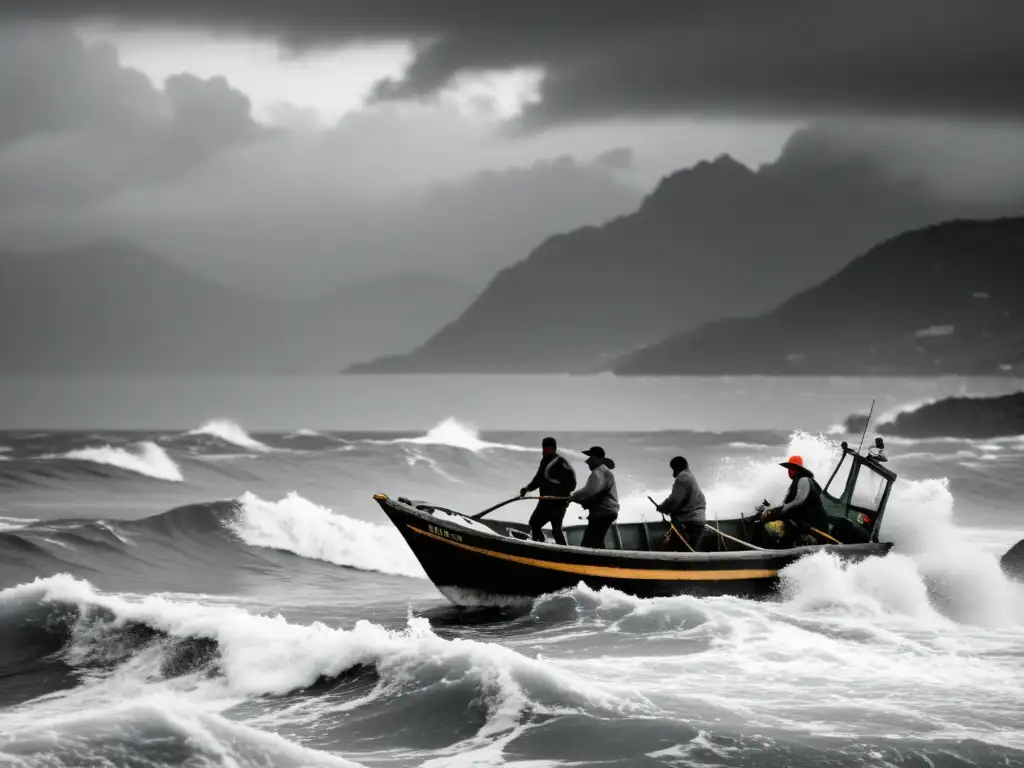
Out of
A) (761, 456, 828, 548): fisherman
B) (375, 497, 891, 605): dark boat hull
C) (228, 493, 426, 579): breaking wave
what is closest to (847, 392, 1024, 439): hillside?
(228, 493, 426, 579): breaking wave

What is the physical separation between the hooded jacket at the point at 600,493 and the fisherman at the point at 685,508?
0.74 m

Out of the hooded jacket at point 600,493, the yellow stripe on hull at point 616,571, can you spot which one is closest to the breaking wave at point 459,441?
the hooded jacket at point 600,493

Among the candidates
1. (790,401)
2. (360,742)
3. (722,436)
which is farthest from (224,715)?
(790,401)

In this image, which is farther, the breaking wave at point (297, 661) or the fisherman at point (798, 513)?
the fisherman at point (798, 513)

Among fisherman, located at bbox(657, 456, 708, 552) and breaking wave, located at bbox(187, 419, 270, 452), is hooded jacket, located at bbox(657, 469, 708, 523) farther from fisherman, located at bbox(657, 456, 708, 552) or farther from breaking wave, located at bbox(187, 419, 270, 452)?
breaking wave, located at bbox(187, 419, 270, 452)

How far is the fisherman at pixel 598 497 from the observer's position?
17.2 metres

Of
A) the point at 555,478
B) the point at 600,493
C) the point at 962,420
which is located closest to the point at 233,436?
the point at 962,420

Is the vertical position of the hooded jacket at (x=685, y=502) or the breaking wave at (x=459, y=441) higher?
the breaking wave at (x=459, y=441)

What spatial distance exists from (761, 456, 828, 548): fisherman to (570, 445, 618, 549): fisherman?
263 centimetres

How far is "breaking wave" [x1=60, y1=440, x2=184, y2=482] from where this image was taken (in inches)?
1827

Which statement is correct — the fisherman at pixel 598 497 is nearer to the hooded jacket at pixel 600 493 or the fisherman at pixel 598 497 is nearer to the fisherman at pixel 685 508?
the hooded jacket at pixel 600 493

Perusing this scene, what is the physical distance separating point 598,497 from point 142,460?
35.8 meters

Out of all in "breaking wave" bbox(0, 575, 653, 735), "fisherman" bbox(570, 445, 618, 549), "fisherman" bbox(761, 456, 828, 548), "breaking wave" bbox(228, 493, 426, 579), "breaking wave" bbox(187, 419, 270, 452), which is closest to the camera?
"breaking wave" bbox(0, 575, 653, 735)

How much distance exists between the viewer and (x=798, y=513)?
18297mm
